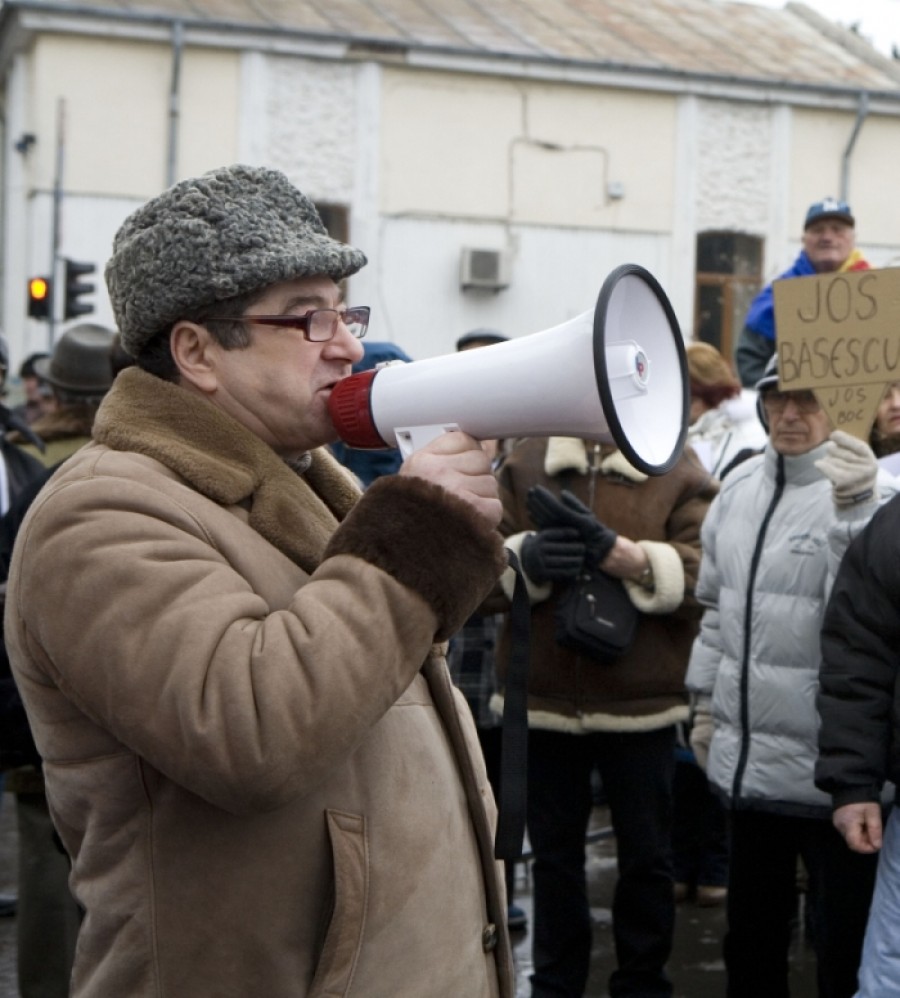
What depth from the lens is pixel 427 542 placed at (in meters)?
1.91

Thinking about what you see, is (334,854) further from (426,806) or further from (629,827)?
(629,827)

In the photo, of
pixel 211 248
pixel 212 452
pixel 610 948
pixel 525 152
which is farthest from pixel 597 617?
pixel 525 152

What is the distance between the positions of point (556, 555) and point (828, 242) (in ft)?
9.60

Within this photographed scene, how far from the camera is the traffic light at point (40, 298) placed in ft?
43.4

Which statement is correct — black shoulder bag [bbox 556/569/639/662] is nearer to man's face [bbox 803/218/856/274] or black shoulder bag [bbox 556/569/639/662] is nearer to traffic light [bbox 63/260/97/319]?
man's face [bbox 803/218/856/274]

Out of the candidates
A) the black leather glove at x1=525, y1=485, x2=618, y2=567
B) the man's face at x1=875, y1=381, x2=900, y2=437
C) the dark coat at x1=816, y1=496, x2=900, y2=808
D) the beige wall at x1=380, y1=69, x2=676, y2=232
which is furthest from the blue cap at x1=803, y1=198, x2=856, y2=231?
the beige wall at x1=380, y1=69, x2=676, y2=232

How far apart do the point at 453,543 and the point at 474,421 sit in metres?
0.22

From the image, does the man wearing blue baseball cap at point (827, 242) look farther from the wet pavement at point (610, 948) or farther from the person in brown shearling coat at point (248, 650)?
the person in brown shearling coat at point (248, 650)

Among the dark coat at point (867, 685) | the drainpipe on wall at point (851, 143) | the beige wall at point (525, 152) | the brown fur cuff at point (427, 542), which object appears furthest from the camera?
the drainpipe on wall at point (851, 143)

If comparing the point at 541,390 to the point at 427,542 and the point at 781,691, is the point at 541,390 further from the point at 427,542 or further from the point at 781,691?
the point at 781,691

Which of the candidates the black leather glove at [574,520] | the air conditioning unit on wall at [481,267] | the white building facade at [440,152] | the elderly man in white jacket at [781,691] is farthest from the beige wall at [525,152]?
the elderly man in white jacket at [781,691]

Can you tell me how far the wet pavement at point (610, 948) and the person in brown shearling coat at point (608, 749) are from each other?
41cm

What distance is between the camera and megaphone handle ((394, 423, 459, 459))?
208 cm

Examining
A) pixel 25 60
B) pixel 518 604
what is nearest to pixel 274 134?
pixel 25 60
